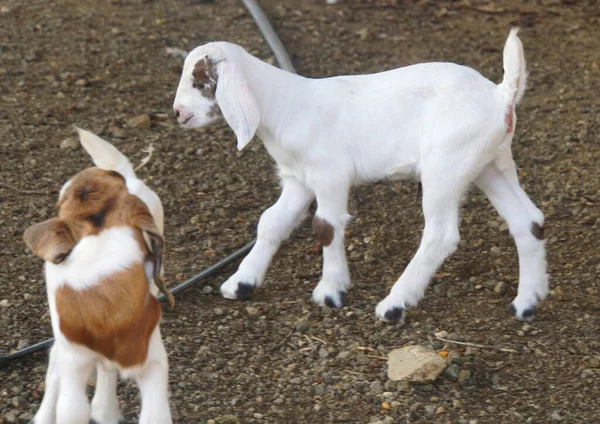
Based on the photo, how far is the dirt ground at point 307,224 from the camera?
14.3 feet

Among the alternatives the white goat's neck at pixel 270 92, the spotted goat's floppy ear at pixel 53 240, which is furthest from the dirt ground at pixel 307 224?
the spotted goat's floppy ear at pixel 53 240

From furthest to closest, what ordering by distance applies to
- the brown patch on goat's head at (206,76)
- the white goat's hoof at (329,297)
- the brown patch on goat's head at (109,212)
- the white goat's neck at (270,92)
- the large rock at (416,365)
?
the white goat's hoof at (329,297) → the white goat's neck at (270,92) → the brown patch on goat's head at (206,76) → the large rock at (416,365) → the brown patch on goat's head at (109,212)

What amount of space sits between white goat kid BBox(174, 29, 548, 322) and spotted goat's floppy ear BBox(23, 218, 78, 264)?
1434mm

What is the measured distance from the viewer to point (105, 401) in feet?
12.8

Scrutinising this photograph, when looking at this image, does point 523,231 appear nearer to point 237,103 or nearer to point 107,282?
point 237,103

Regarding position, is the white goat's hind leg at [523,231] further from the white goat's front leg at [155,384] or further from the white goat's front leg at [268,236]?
the white goat's front leg at [155,384]

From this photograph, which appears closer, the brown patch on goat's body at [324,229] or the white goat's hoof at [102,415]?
the white goat's hoof at [102,415]

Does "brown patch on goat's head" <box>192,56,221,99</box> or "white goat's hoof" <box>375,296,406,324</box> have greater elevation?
"brown patch on goat's head" <box>192,56,221,99</box>

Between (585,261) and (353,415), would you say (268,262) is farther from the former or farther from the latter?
(585,261)

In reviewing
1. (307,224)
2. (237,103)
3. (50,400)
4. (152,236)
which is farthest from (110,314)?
(307,224)

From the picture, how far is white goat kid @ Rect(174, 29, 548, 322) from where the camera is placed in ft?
15.4

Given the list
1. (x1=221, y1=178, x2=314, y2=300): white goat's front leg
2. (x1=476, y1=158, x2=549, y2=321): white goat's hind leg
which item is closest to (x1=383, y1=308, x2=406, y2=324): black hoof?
(x1=476, y1=158, x2=549, y2=321): white goat's hind leg

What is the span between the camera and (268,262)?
5.19 m

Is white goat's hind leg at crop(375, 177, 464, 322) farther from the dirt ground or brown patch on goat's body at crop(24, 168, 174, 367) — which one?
brown patch on goat's body at crop(24, 168, 174, 367)
